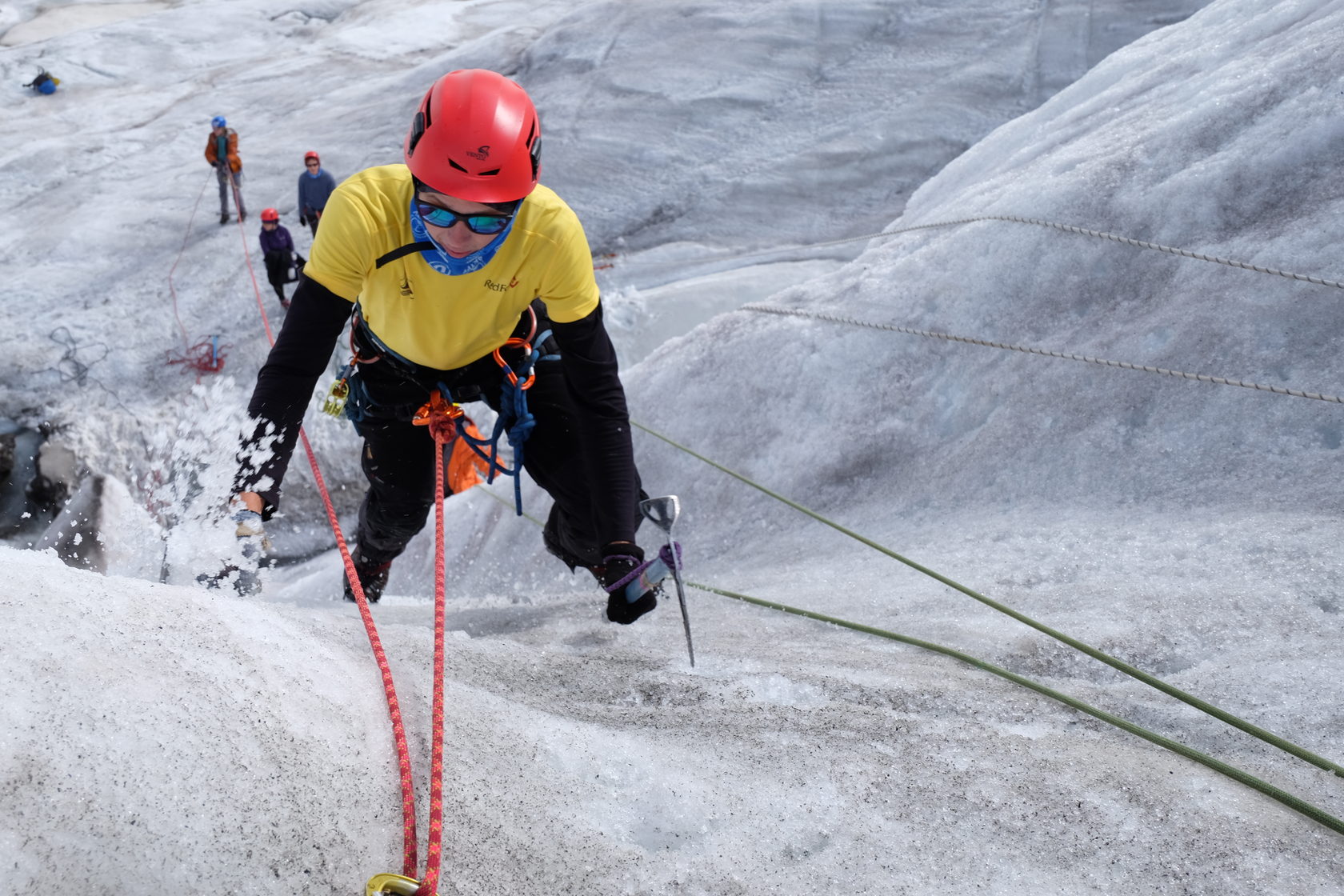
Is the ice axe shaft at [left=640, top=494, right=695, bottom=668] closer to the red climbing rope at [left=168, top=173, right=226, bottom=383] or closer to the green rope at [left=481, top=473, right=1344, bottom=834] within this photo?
the green rope at [left=481, top=473, right=1344, bottom=834]

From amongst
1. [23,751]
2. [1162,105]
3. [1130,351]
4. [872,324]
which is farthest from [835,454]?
[23,751]

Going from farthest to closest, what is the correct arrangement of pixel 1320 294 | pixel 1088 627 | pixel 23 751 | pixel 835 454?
pixel 835 454 → pixel 1320 294 → pixel 1088 627 → pixel 23 751

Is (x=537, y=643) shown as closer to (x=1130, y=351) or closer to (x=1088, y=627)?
(x=1088, y=627)

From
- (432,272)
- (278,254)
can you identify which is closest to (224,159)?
(278,254)

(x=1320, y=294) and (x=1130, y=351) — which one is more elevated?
(x=1320, y=294)

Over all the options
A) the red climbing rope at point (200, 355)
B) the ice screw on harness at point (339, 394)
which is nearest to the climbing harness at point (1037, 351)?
the ice screw on harness at point (339, 394)

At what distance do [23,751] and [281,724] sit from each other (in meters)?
0.41

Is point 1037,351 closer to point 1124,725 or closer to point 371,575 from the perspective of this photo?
point 1124,725

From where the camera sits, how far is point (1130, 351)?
3682 mm

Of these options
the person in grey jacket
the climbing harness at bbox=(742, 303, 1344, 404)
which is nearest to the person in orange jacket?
the person in grey jacket

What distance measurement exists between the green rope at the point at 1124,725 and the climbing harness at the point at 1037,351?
45.9 inches

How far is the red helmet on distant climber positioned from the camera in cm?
242

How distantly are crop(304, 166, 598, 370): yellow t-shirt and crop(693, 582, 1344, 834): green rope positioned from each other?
1.29 meters

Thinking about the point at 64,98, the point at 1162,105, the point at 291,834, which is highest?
the point at 1162,105
